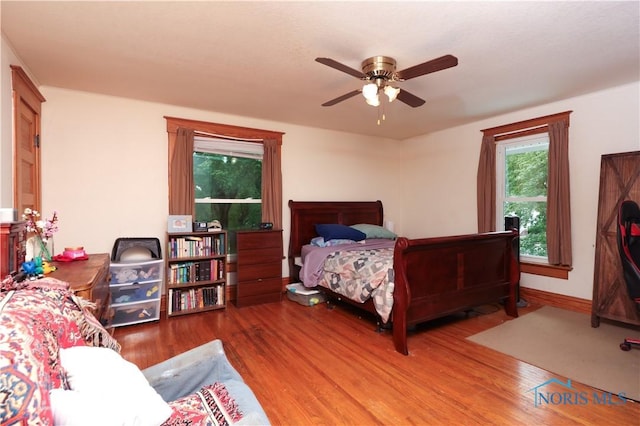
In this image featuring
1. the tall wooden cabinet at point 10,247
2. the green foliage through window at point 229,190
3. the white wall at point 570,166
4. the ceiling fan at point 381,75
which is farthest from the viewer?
the green foliage through window at point 229,190

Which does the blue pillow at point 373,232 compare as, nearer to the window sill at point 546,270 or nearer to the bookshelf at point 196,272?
the window sill at point 546,270

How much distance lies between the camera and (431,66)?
2.04 m

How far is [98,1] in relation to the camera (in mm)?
1794

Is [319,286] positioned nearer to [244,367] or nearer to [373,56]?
[244,367]

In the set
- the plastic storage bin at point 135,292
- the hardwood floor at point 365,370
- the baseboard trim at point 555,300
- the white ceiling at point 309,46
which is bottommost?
the hardwood floor at point 365,370

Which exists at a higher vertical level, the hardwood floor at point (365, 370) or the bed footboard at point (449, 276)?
the bed footboard at point (449, 276)

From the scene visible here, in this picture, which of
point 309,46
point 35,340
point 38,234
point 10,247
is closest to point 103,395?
point 35,340

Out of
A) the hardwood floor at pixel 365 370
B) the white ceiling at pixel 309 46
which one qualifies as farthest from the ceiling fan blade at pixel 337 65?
the hardwood floor at pixel 365 370

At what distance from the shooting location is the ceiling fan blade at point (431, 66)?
6.28 feet

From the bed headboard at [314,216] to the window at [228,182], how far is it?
544 mm

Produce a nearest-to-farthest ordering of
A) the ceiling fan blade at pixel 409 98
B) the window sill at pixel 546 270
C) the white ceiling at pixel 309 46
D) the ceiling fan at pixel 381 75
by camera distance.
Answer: the white ceiling at pixel 309 46
the ceiling fan at pixel 381 75
the ceiling fan blade at pixel 409 98
the window sill at pixel 546 270

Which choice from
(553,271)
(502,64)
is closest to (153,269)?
(502,64)

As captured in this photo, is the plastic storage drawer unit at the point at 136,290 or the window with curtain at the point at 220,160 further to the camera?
the window with curtain at the point at 220,160

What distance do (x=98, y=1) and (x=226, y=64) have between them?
95 cm
